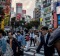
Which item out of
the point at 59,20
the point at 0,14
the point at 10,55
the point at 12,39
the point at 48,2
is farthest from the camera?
the point at 48,2

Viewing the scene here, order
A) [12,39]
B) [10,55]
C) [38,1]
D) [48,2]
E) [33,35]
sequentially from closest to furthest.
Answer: [10,55] < [12,39] < [33,35] < [48,2] < [38,1]

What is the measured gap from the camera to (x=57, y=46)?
9.92ft

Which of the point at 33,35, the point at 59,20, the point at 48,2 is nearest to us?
the point at 33,35

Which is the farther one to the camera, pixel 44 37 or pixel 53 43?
pixel 44 37

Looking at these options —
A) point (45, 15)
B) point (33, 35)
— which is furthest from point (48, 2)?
point (33, 35)

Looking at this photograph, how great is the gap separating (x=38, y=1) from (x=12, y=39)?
14456 cm

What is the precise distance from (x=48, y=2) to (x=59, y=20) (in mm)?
54970

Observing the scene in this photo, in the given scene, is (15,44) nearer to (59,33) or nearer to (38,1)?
(59,33)

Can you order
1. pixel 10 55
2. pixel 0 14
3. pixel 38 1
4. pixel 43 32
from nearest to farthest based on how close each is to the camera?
1. pixel 43 32
2. pixel 10 55
3. pixel 0 14
4. pixel 38 1

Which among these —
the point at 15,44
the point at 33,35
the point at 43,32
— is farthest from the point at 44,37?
the point at 33,35

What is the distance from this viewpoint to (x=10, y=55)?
705 centimetres

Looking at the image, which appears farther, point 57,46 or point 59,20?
point 59,20

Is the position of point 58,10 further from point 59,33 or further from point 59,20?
point 59,33

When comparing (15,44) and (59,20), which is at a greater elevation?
(15,44)
